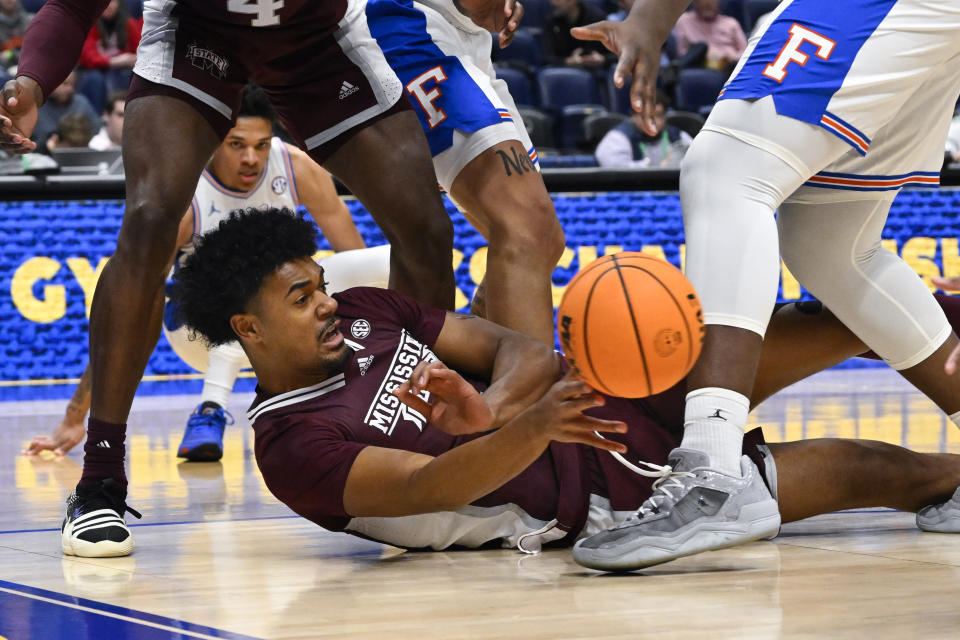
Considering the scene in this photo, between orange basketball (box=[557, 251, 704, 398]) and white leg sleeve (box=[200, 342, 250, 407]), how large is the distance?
3063 mm

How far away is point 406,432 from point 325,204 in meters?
3.02

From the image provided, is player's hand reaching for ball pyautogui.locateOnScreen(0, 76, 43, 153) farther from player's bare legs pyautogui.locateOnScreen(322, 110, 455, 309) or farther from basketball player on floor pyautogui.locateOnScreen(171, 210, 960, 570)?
player's bare legs pyautogui.locateOnScreen(322, 110, 455, 309)

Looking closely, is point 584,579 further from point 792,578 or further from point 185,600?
point 185,600

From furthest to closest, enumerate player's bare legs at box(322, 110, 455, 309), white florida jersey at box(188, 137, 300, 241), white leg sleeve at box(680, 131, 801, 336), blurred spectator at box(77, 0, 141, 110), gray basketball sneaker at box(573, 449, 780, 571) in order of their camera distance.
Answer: blurred spectator at box(77, 0, 141, 110) → white florida jersey at box(188, 137, 300, 241) → player's bare legs at box(322, 110, 455, 309) → white leg sleeve at box(680, 131, 801, 336) → gray basketball sneaker at box(573, 449, 780, 571)

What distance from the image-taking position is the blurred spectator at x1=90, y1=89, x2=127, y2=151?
30.1 ft

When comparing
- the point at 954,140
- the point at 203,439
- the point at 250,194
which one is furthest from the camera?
the point at 954,140

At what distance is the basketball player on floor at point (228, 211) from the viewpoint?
5188 millimetres

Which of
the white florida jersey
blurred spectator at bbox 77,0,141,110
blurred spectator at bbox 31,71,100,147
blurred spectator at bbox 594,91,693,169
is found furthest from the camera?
blurred spectator at bbox 77,0,141,110

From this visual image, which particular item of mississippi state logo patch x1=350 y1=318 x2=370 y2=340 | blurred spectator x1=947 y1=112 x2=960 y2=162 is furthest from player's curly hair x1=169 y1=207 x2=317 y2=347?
blurred spectator x1=947 y1=112 x2=960 y2=162

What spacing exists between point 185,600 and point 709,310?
121 cm

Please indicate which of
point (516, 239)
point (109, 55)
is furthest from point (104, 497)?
point (109, 55)

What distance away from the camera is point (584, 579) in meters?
2.66

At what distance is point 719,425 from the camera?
8.95 feet

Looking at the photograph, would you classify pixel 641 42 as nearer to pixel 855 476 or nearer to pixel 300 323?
pixel 300 323
